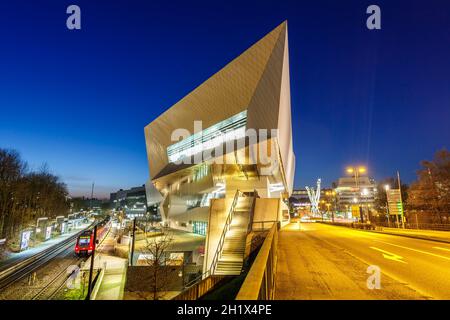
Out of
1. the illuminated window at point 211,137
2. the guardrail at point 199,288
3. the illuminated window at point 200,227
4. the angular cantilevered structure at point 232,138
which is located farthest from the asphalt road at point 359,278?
the illuminated window at point 200,227

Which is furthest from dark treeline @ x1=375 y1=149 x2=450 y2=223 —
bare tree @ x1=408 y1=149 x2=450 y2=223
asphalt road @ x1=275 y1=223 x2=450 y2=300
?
asphalt road @ x1=275 y1=223 x2=450 y2=300

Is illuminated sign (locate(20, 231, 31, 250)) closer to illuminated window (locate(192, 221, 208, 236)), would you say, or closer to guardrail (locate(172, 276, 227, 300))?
illuminated window (locate(192, 221, 208, 236))

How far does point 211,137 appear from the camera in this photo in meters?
33.3

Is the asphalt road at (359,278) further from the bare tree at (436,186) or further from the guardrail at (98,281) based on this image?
the bare tree at (436,186)

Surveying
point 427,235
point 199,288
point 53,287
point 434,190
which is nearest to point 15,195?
point 53,287

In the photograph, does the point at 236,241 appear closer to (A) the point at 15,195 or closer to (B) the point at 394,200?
(B) the point at 394,200

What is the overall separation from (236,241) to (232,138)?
15.1 metres

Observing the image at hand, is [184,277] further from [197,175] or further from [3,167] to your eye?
[3,167]

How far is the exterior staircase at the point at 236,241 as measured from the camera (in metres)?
14.7

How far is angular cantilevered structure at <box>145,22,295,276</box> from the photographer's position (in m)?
23.3

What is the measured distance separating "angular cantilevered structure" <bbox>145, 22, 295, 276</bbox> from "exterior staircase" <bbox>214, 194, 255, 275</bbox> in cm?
24

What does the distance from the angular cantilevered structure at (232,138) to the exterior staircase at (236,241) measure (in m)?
0.24
